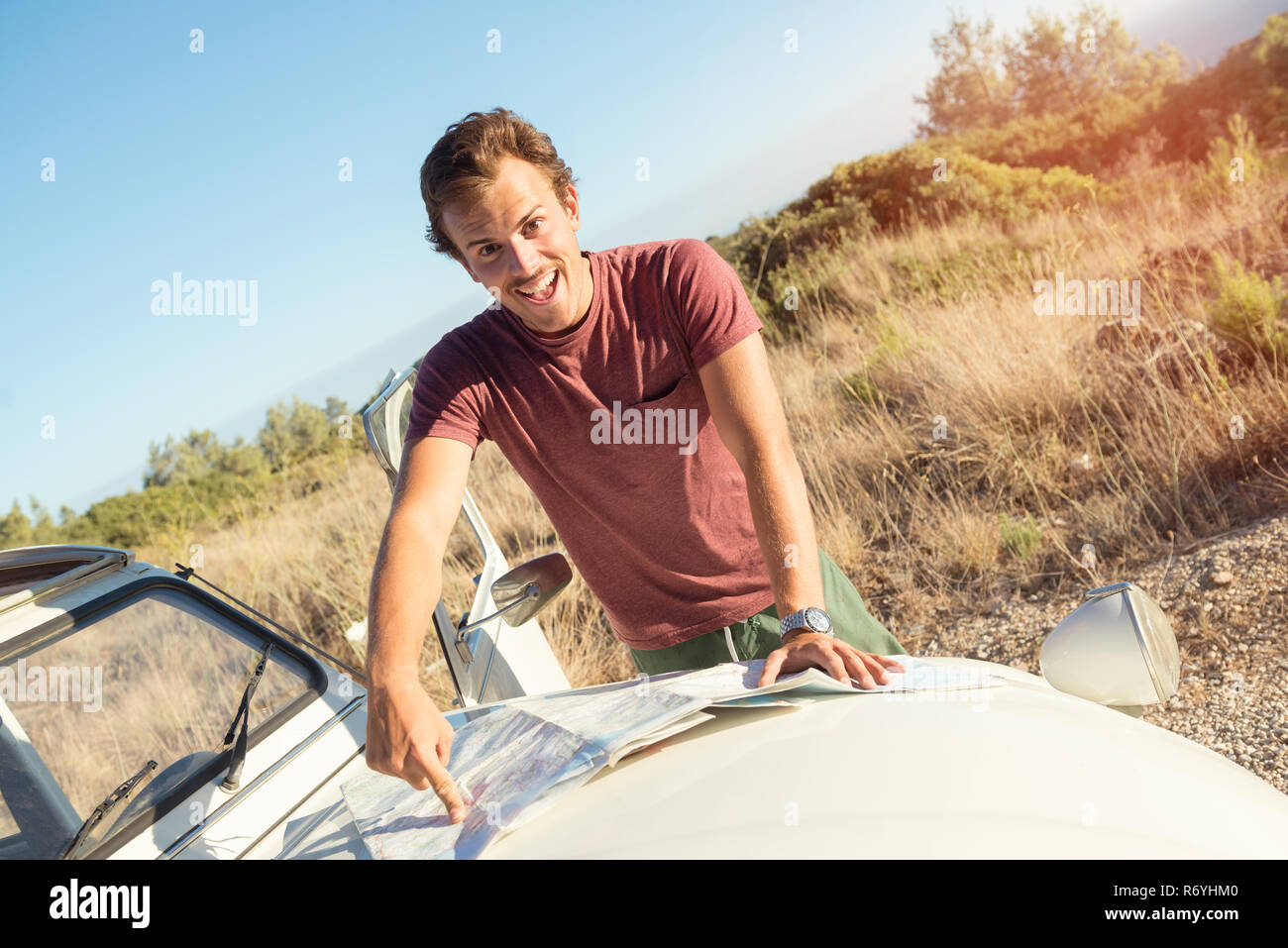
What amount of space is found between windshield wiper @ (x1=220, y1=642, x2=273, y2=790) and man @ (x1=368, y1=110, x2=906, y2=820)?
53 cm

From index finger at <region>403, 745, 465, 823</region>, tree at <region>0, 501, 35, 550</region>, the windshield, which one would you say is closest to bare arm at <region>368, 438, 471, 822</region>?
index finger at <region>403, 745, 465, 823</region>

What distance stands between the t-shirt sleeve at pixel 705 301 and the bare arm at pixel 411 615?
666 mm

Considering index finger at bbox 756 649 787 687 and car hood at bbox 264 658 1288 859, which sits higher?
index finger at bbox 756 649 787 687

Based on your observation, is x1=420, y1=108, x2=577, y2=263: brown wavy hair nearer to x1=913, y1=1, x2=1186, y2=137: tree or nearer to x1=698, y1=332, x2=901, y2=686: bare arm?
x1=698, y1=332, x2=901, y2=686: bare arm

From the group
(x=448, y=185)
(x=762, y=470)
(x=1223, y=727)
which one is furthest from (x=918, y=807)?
(x=1223, y=727)

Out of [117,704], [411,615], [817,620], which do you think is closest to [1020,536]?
[817,620]

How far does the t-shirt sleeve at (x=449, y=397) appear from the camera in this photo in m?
2.17

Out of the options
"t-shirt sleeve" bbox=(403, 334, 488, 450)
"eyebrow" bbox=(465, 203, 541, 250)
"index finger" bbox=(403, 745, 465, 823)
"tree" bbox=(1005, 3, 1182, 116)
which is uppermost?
"tree" bbox=(1005, 3, 1182, 116)

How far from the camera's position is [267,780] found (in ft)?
5.68

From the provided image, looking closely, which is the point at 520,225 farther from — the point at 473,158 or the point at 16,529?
the point at 16,529

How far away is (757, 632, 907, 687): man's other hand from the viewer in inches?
57.5

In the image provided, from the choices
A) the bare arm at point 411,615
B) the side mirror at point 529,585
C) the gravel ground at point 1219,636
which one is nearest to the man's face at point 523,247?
the bare arm at point 411,615
